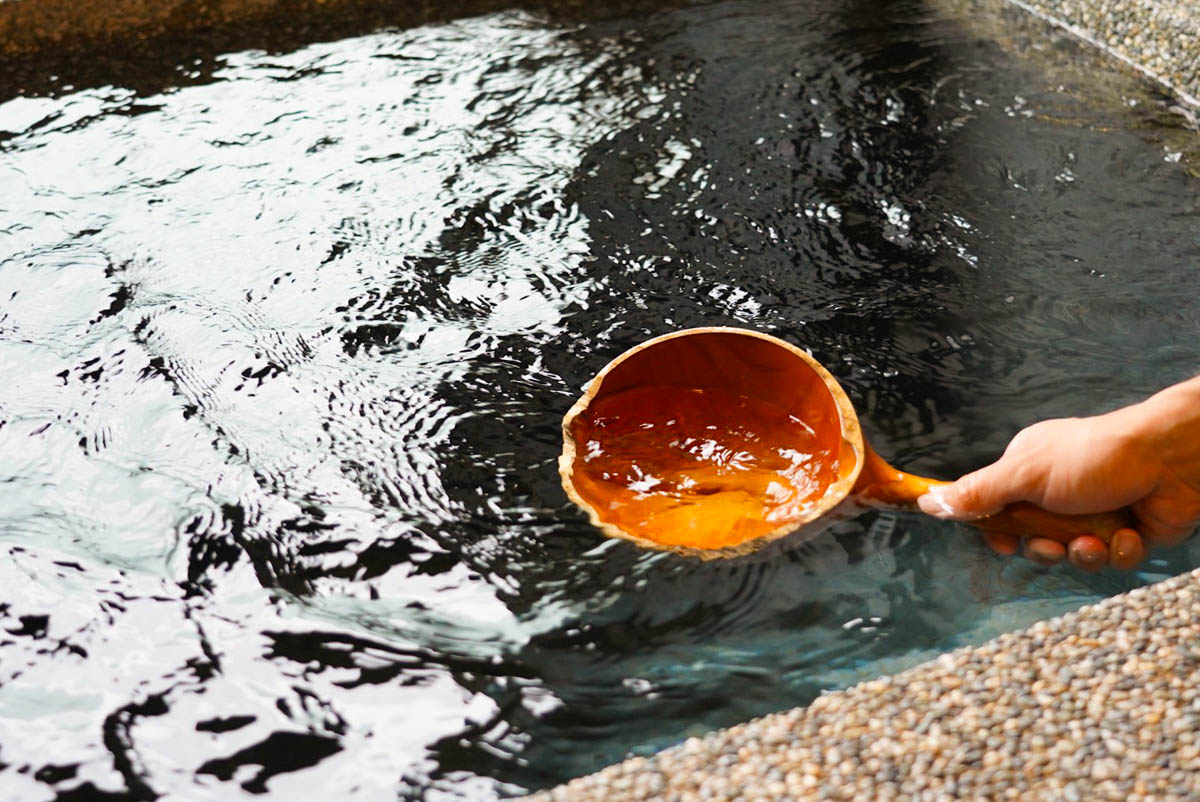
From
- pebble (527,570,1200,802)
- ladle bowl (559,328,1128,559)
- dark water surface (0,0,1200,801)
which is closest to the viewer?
pebble (527,570,1200,802)

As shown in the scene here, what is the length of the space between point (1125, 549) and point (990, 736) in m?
0.66

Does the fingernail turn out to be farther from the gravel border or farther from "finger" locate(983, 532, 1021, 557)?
the gravel border

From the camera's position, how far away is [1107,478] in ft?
6.41

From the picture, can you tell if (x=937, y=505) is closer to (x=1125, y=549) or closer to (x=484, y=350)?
(x=1125, y=549)

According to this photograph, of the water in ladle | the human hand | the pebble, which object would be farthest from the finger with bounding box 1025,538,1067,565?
the water in ladle

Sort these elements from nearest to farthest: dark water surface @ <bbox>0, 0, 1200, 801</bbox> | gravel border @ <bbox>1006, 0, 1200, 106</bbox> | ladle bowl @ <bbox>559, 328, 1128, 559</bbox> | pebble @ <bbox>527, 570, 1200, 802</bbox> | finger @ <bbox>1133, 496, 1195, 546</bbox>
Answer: pebble @ <bbox>527, 570, 1200, 802</bbox> → dark water surface @ <bbox>0, 0, 1200, 801</bbox> → finger @ <bbox>1133, 496, 1195, 546</bbox> → ladle bowl @ <bbox>559, 328, 1128, 559</bbox> → gravel border @ <bbox>1006, 0, 1200, 106</bbox>

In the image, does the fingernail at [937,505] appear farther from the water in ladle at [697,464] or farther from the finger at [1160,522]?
the finger at [1160,522]

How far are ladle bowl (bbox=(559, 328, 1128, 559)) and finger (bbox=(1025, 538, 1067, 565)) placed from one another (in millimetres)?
19

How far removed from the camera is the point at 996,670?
1690mm

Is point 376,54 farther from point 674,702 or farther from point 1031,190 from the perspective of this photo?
point 674,702

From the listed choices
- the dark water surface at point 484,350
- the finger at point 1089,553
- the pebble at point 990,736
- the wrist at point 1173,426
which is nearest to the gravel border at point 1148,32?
the dark water surface at point 484,350

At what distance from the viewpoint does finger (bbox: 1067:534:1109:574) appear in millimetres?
2021

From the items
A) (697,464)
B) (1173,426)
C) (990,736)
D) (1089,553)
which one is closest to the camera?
(990,736)

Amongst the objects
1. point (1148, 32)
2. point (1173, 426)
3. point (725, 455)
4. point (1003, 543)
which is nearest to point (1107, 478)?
point (1173, 426)
